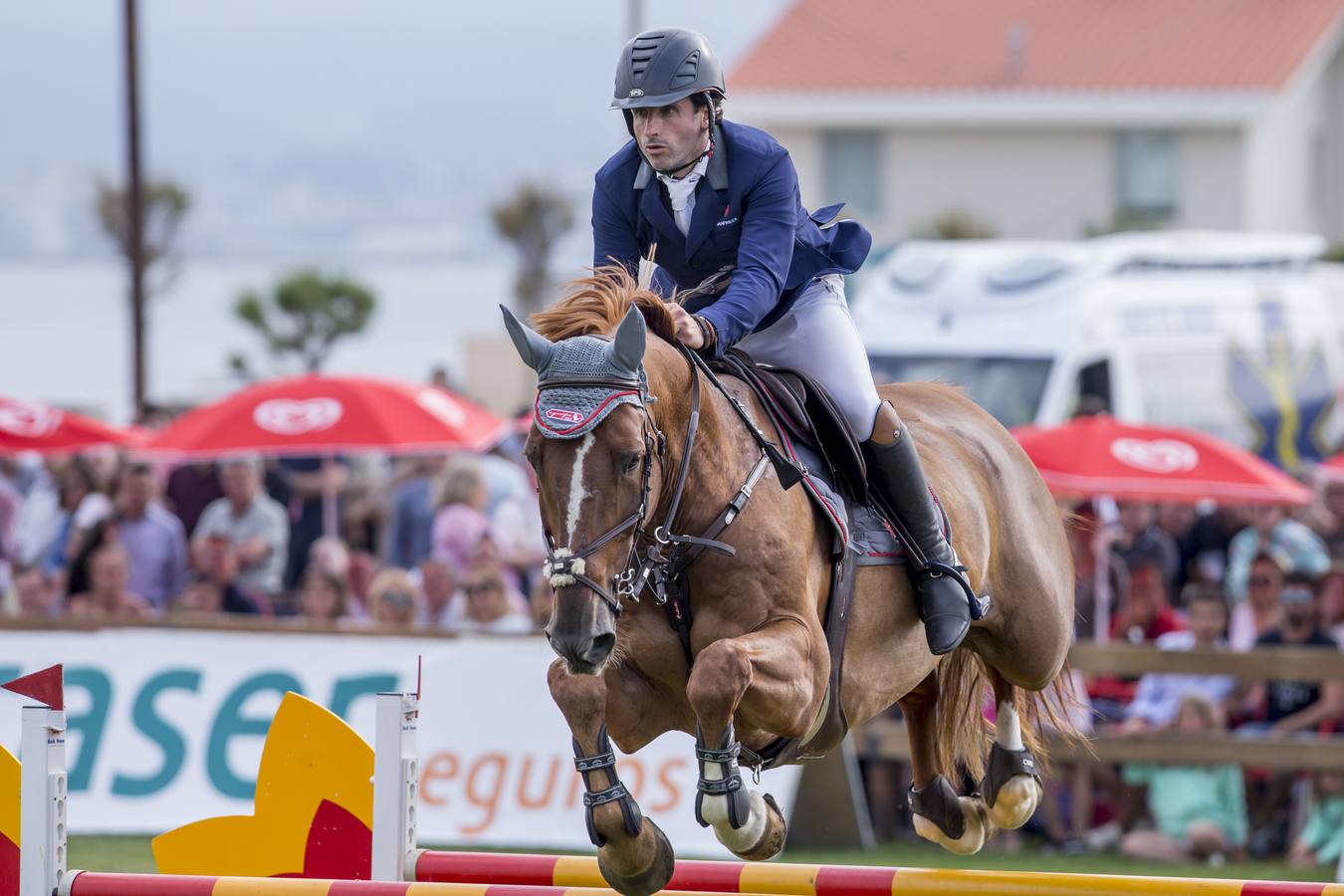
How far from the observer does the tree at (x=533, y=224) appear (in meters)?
49.9

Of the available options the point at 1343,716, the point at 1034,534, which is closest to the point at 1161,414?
the point at 1343,716

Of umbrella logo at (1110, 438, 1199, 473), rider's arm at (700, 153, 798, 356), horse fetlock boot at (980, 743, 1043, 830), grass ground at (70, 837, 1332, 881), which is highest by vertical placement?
rider's arm at (700, 153, 798, 356)

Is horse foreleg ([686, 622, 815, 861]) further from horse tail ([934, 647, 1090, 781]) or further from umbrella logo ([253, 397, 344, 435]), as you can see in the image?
umbrella logo ([253, 397, 344, 435])

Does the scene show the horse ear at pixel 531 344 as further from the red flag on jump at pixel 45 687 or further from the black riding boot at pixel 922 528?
the red flag on jump at pixel 45 687

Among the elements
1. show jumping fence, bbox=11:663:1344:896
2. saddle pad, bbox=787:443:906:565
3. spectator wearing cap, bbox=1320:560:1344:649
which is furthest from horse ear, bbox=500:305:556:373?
spectator wearing cap, bbox=1320:560:1344:649

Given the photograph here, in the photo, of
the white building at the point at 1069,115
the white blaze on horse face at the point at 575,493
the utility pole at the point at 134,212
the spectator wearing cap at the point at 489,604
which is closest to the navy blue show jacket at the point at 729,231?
the white blaze on horse face at the point at 575,493

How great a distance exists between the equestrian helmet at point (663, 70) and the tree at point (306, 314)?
4169cm

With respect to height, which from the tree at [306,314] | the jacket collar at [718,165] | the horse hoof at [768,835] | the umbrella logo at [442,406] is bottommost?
the tree at [306,314]

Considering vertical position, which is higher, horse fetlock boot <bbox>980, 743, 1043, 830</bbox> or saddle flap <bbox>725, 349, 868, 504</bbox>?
saddle flap <bbox>725, 349, 868, 504</bbox>

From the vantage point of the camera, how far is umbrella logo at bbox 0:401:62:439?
11.7 metres

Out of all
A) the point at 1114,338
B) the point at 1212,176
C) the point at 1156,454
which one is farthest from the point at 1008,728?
the point at 1212,176

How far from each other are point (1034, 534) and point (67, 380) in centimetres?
5989

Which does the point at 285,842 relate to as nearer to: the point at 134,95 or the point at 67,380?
the point at 134,95

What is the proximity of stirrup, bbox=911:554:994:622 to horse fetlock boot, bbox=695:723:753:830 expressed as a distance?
107cm
